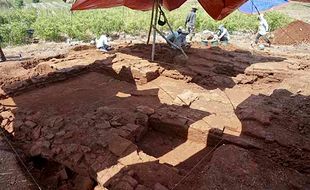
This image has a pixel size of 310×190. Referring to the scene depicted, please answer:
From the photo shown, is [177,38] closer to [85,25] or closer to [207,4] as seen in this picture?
[207,4]

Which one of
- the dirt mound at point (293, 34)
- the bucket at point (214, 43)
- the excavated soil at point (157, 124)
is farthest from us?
the dirt mound at point (293, 34)

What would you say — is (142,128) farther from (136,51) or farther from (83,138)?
(136,51)

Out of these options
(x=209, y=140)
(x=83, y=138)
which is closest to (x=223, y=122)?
(x=209, y=140)

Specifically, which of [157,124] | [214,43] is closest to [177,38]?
[214,43]

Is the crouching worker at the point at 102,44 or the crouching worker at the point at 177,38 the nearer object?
the crouching worker at the point at 177,38

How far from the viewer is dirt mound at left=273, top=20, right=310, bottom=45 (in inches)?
531

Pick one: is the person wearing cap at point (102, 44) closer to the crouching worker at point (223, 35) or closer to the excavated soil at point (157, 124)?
the excavated soil at point (157, 124)

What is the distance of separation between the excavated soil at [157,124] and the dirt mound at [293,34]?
526 cm

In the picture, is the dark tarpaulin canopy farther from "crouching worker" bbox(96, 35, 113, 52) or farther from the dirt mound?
the dirt mound

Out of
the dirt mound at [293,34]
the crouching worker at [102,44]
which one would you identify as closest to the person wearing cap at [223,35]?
the dirt mound at [293,34]

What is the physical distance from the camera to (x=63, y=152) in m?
4.38

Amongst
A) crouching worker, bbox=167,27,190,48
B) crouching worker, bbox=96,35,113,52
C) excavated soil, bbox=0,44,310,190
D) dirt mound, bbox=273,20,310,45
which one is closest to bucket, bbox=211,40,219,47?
crouching worker, bbox=167,27,190,48

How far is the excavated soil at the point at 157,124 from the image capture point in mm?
3957

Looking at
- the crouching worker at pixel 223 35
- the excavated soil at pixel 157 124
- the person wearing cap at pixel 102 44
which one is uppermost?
the crouching worker at pixel 223 35
